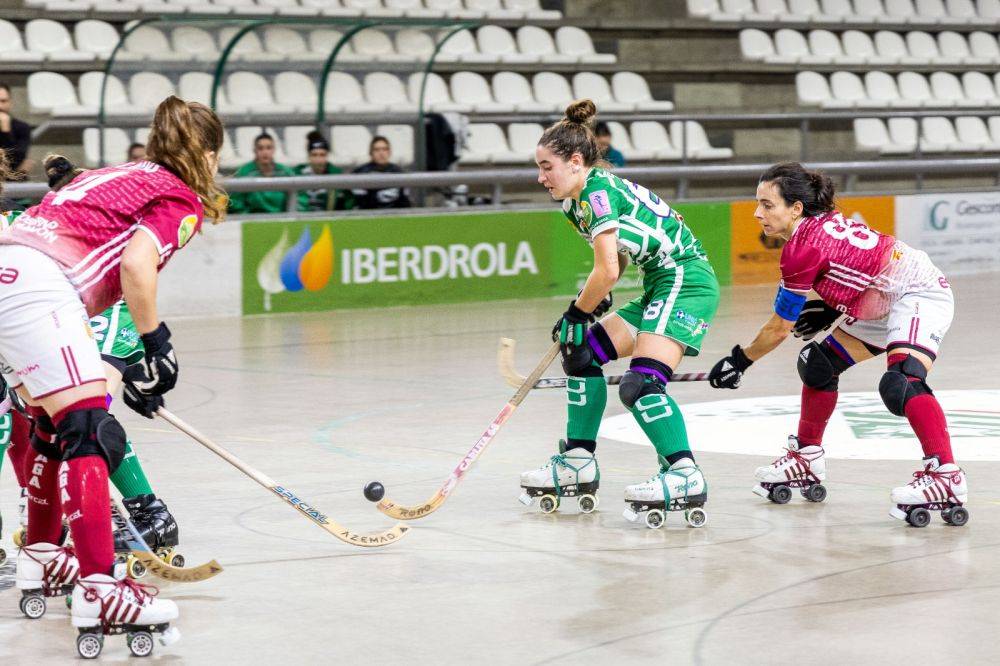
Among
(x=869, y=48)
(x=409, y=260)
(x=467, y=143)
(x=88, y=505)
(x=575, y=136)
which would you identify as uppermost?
(x=869, y=48)

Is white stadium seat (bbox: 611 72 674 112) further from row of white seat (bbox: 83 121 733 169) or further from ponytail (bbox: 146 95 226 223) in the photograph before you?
ponytail (bbox: 146 95 226 223)

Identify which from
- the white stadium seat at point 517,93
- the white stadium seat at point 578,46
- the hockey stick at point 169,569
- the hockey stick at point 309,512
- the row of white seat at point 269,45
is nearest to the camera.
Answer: the hockey stick at point 169,569

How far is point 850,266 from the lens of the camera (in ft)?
20.5

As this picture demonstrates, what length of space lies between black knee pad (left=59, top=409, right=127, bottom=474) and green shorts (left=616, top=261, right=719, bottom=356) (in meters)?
2.55

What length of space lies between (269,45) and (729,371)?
914cm

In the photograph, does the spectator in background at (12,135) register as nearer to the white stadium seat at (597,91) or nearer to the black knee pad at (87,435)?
the white stadium seat at (597,91)

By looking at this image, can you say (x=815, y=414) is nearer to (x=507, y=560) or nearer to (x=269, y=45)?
(x=507, y=560)

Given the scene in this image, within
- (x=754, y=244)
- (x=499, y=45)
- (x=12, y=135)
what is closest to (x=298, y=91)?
(x=12, y=135)

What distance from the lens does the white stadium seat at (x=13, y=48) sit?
1597cm

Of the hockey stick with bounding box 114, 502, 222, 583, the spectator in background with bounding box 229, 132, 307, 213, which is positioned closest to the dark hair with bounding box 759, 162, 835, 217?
the hockey stick with bounding box 114, 502, 222, 583

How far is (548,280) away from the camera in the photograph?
51.0ft

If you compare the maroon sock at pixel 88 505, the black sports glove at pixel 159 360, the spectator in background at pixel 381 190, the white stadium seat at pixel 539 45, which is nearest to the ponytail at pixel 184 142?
the black sports glove at pixel 159 360

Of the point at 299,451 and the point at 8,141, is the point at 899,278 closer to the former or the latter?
the point at 299,451

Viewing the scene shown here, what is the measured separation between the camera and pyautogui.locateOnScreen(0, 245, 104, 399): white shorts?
4.39 m
